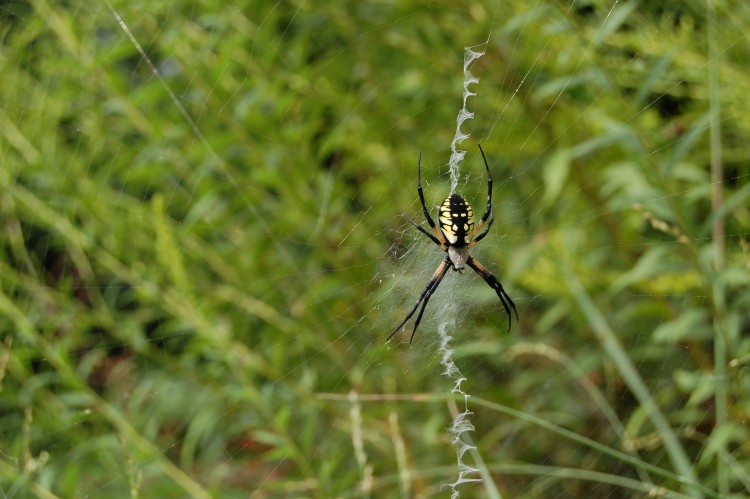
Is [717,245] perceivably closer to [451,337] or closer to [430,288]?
[451,337]

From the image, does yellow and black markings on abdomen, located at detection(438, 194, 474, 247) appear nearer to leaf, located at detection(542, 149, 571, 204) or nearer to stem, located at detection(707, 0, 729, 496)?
leaf, located at detection(542, 149, 571, 204)

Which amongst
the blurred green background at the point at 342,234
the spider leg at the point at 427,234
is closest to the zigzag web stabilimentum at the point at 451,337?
the blurred green background at the point at 342,234

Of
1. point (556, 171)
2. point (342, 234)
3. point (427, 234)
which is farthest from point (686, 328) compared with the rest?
point (342, 234)

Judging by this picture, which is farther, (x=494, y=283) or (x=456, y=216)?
(x=494, y=283)

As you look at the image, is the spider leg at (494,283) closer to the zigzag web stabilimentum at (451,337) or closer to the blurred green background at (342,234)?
the blurred green background at (342,234)

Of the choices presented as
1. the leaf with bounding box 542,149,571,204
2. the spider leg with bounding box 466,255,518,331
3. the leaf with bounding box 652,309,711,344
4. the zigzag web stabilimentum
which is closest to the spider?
the spider leg with bounding box 466,255,518,331
